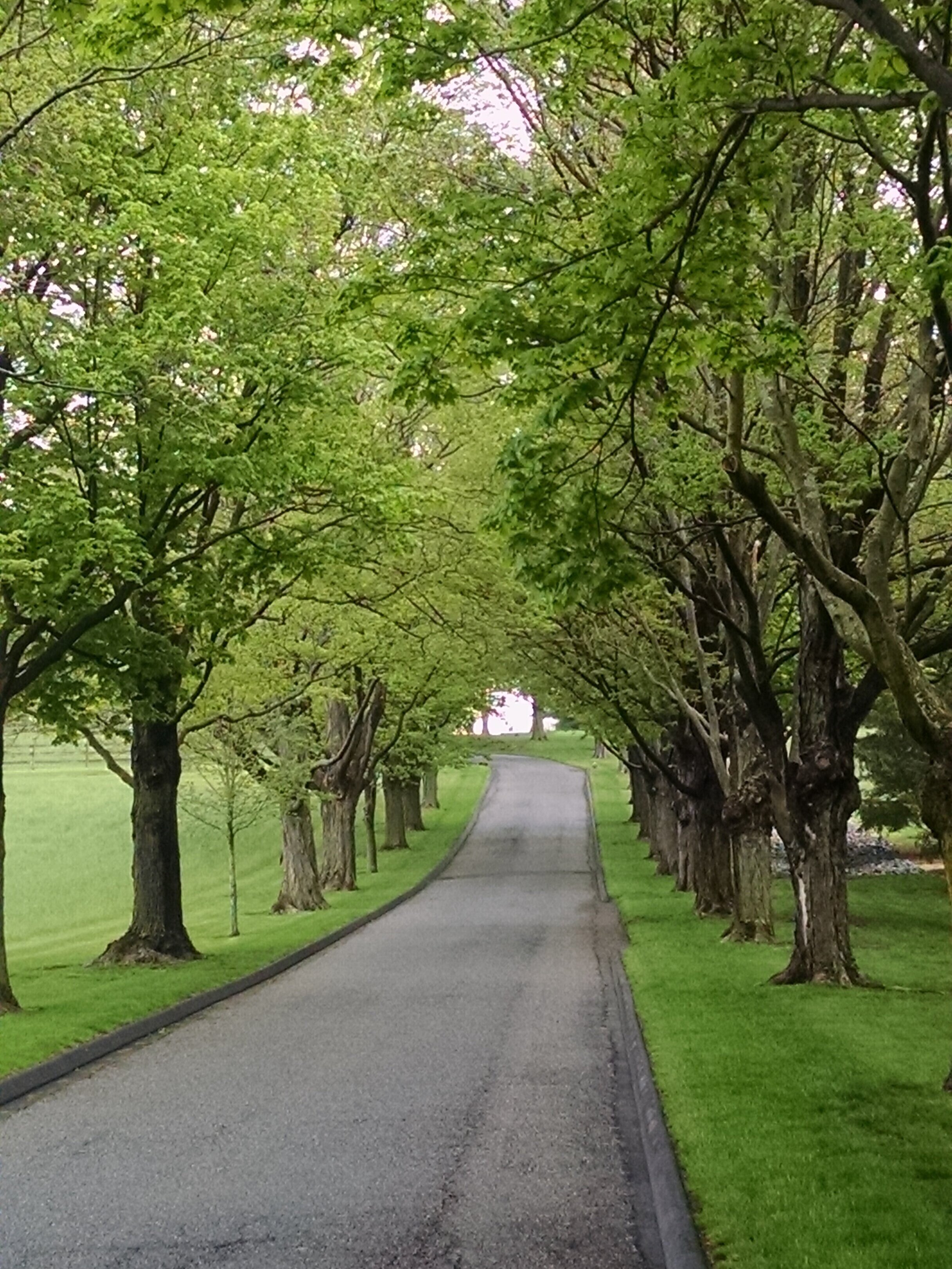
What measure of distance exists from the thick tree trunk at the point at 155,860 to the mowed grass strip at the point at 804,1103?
275 inches

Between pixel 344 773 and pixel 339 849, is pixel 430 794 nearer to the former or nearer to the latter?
pixel 339 849

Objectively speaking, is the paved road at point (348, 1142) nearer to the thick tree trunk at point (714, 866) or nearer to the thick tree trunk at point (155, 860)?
the thick tree trunk at point (155, 860)

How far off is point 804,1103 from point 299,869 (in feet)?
72.0

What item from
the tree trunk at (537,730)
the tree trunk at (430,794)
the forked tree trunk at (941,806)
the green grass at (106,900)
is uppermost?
the tree trunk at (537,730)

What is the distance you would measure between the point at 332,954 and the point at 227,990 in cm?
467

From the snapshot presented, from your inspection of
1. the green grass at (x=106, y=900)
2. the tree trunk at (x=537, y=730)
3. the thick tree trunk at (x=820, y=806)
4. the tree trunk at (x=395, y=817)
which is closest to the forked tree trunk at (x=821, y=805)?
the thick tree trunk at (x=820, y=806)

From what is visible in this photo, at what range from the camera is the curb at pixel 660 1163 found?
19.8 feet

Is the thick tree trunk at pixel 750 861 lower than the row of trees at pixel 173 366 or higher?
lower

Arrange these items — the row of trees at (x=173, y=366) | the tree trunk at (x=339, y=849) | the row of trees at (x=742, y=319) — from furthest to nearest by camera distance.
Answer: the tree trunk at (x=339, y=849) → the row of trees at (x=173, y=366) → the row of trees at (x=742, y=319)

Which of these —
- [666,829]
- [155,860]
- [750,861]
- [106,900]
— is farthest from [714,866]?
[106,900]

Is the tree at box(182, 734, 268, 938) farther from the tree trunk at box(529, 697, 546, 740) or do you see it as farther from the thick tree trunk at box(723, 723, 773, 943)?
the tree trunk at box(529, 697, 546, 740)

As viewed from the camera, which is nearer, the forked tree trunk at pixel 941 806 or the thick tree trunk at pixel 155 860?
the forked tree trunk at pixel 941 806

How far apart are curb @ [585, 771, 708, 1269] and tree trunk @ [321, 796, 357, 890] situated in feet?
66.3

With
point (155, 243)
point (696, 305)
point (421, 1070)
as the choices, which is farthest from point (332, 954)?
point (696, 305)
